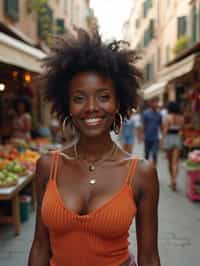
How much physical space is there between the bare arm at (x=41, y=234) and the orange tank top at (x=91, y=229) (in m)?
0.09

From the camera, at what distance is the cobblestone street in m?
3.89

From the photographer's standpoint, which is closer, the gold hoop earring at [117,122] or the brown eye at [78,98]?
the brown eye at [78,98]

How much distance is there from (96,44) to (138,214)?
2.62 feet

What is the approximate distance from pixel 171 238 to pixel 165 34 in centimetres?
2048

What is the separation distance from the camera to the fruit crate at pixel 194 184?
6.17 meters

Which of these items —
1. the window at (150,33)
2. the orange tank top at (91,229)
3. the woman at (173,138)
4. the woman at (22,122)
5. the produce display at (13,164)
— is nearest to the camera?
the orange tank top at (91,229)

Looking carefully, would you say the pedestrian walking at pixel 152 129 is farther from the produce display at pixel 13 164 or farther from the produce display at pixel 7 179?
the produce display at pixel 7 179

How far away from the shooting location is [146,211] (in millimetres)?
1540

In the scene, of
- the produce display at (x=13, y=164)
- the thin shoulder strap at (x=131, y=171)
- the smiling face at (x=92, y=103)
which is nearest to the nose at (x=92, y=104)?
the smiling face at (x=92, y=103)

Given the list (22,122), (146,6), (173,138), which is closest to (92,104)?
(173,138)

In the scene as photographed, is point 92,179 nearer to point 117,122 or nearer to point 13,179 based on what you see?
point 117,122

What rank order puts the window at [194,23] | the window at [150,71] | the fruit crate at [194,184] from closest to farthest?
the fruit crate at [194,184] → the window at [194,23] → the window at [150,71]

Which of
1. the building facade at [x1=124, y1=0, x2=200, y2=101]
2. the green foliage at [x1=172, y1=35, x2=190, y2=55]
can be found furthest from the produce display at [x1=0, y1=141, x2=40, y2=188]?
the green foliage at [x1=172, y1=35, x2=190, y2=55]

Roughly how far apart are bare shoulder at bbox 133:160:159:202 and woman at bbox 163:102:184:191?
5.66 m
